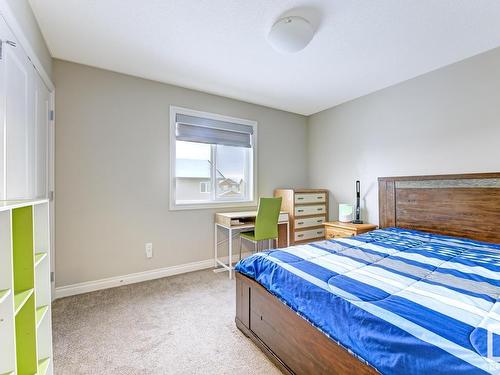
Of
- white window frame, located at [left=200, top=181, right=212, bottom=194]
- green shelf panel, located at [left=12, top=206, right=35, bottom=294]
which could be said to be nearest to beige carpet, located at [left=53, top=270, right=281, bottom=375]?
green shelf panel, located at [left=12, top=206, right=35, bottom=294]

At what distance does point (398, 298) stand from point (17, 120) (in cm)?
248

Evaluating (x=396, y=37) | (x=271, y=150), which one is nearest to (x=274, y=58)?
(x=396, y=37)

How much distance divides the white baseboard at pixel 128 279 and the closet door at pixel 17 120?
120cm

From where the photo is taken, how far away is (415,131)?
2873 millimetres

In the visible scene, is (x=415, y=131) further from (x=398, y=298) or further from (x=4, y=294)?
(x=4, y=294)

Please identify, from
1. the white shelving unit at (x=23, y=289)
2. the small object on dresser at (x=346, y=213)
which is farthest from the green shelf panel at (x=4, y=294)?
the small object on dresser at (x=346, y=213)

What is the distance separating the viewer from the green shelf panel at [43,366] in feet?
3.96

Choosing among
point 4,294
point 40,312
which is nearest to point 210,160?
point 40,312

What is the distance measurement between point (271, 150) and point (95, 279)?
2.94 m

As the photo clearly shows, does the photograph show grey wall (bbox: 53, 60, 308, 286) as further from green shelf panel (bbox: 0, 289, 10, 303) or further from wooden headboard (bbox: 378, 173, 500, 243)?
wooden headboard (bbox: 378, 173, 500, 243)

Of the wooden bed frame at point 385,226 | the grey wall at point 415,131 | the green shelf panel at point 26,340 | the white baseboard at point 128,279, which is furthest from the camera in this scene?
the white baseboard at point 128,279

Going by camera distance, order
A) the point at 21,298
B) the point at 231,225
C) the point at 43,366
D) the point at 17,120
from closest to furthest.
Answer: the point at 21,298 < the point at 43,366 < the point at 17,120 < the point at 231,225

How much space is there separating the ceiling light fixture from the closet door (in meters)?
1.76

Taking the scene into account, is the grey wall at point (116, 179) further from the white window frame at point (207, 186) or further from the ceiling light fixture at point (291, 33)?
the ceiling light fixture at point (291, 33)
